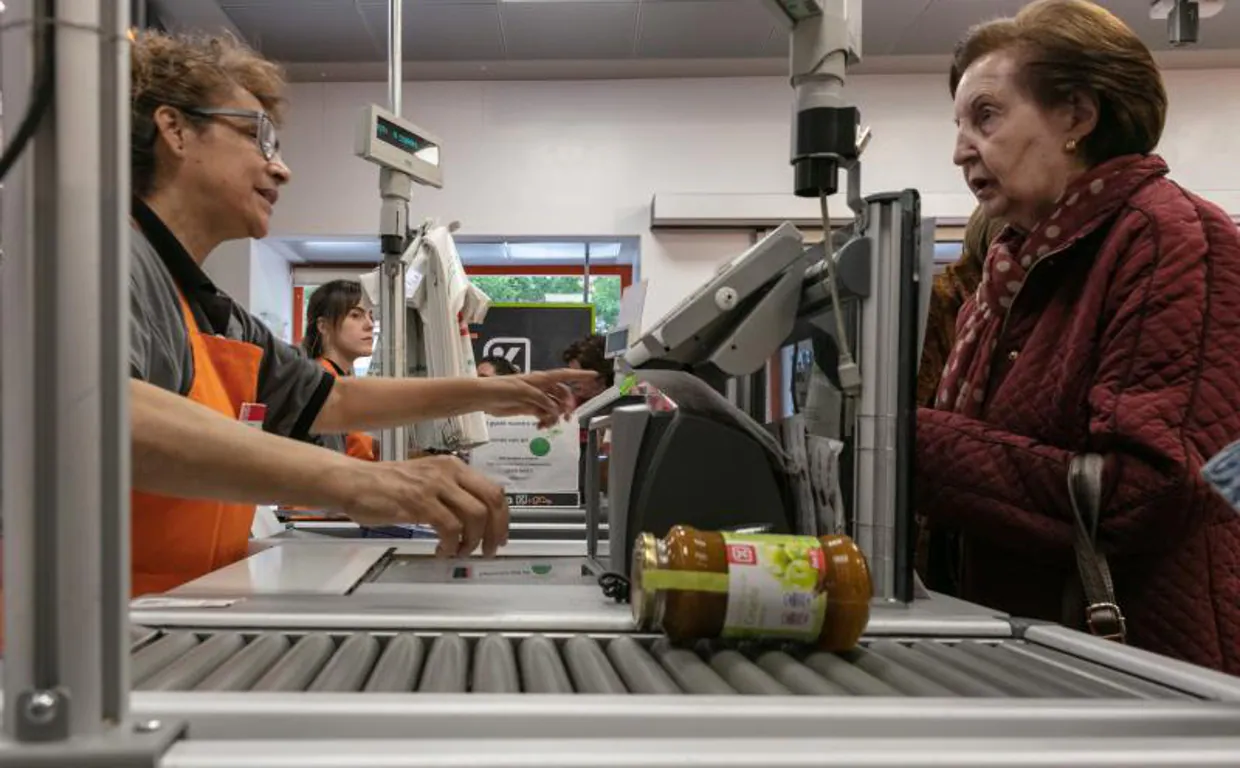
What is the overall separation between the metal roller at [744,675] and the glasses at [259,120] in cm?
136

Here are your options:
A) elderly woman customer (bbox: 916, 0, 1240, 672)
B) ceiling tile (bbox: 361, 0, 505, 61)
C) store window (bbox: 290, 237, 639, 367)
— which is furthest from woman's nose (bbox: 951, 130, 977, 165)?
store window (bbox: 290, 237, 639, 367)

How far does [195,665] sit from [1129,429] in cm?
86

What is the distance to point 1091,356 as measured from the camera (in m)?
1.03

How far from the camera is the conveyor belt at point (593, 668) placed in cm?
59

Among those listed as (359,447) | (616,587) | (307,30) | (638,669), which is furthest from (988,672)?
(307,30)

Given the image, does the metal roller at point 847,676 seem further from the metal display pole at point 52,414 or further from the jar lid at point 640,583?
the metal display pole at point 52,414

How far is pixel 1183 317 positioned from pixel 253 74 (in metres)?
1.55

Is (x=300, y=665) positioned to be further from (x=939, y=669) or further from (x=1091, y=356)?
(x=1091, y=356)

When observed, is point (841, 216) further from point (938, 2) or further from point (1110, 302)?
point (1110, 302)

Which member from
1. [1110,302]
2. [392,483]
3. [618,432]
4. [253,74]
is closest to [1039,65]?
[1110,302]

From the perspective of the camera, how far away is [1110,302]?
1.03m

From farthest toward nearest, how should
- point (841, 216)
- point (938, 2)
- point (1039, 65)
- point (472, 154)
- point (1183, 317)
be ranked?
point (472, 154) < point (841, 216) < point (938, 2) < point (1039, 65) < point (1183, 317)

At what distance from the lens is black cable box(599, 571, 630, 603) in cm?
90

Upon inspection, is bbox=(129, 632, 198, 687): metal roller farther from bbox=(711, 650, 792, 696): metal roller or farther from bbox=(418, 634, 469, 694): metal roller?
bbox=(711, 650, 792, 696): metal roller
